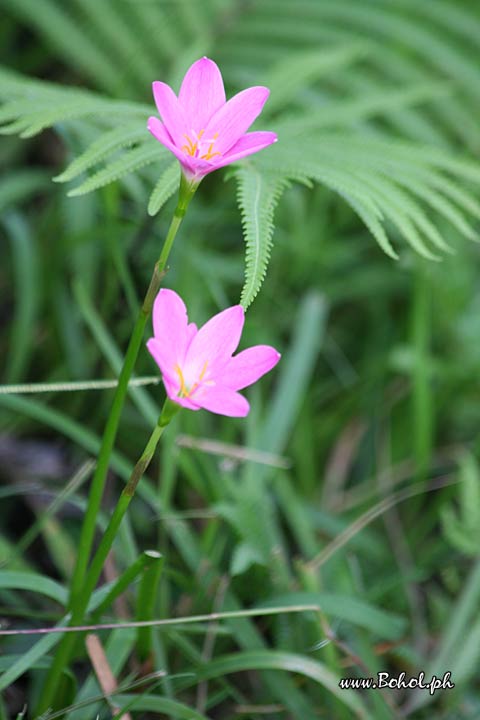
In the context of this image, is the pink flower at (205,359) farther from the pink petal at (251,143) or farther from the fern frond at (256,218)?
the pink petal at (251,143)

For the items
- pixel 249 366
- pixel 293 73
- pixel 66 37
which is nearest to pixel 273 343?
pixel 293 73

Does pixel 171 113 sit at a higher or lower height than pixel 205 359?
higher

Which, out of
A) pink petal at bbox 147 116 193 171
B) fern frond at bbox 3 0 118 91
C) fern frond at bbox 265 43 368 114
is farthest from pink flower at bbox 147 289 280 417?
fern frond at bbox 3 0 118 91

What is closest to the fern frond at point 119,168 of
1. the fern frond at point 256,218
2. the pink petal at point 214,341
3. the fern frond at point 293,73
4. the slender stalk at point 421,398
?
the fern frond at point 256,218

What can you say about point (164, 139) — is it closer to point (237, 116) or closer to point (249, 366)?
point (237, 116)

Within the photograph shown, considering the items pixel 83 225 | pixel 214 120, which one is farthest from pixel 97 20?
pixel 214 120

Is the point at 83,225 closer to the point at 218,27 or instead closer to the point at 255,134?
the point at 218,27

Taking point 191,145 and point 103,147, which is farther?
point 103,147
